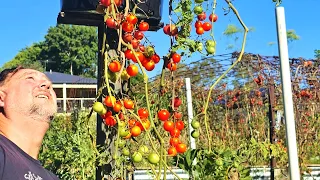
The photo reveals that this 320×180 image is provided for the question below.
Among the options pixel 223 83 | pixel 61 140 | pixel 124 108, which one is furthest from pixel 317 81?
pixel 124 108

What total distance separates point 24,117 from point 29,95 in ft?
0.23

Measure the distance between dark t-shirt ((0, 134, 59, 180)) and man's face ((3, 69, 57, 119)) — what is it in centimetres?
9

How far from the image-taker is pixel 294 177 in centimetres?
144

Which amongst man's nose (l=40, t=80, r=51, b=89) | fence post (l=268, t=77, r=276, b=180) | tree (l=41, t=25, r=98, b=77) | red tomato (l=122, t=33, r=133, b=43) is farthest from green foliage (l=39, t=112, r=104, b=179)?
tree (l=41, t=25, r=98, b=77)

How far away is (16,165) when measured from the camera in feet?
3.70

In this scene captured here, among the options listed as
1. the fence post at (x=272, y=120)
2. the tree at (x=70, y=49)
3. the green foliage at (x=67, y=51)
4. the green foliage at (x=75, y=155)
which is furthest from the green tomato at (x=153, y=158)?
the tree at (x=70, y=49)

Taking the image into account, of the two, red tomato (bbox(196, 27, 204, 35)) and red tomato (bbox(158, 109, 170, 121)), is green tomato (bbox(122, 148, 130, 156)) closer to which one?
red tomato (bbox(158, 109, 170, 121))

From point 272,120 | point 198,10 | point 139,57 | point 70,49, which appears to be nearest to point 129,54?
point 139,57

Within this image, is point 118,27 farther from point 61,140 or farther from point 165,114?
point 61,140

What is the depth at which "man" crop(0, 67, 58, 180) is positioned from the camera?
46.9 inches

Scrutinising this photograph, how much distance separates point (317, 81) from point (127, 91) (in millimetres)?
3639

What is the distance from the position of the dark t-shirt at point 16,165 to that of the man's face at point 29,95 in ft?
0.29

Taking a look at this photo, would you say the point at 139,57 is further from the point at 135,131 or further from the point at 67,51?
the point at 67,51

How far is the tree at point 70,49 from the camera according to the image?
108 feet
